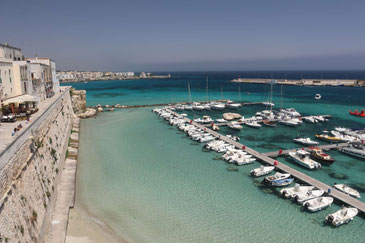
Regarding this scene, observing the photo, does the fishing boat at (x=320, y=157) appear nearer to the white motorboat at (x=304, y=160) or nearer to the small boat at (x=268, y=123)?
the white motorboat at (x=304, y=160)

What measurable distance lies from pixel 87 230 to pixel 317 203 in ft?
56.9

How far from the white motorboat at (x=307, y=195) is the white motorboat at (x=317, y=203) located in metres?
0.42

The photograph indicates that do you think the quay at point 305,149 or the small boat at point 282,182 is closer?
the small boat at point 282,182

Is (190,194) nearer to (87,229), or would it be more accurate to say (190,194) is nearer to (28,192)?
(87,229)

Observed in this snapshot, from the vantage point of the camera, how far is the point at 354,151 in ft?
92.6

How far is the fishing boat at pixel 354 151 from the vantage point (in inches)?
1084

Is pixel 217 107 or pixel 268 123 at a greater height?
pixel 217 107

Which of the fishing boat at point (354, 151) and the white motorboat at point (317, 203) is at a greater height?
the fishing boat at point (354, 151)

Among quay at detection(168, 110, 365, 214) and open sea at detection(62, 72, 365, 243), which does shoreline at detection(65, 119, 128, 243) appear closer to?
open sea at detection(62, 72, 365, 243)

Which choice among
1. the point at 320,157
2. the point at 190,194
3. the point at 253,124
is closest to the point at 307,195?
the point at 320,157

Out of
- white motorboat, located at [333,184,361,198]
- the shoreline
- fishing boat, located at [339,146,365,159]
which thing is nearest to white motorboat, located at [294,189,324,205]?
white motorboat, located at [333,184,361,198]

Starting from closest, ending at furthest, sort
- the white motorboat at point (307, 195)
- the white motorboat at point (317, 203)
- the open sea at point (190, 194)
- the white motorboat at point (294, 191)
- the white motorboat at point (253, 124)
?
the open sea at point (190, 194), the white motorboat at point (317, 203), the white motorboat at point (307, 195), the white motorboat at point (294, 191), the white motorboat at point (253, 124)

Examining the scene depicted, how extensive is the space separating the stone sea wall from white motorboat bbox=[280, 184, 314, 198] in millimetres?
18079

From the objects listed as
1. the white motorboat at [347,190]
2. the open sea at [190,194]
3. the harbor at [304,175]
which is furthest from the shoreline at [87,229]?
Result: the white motorboat at [347,190]
